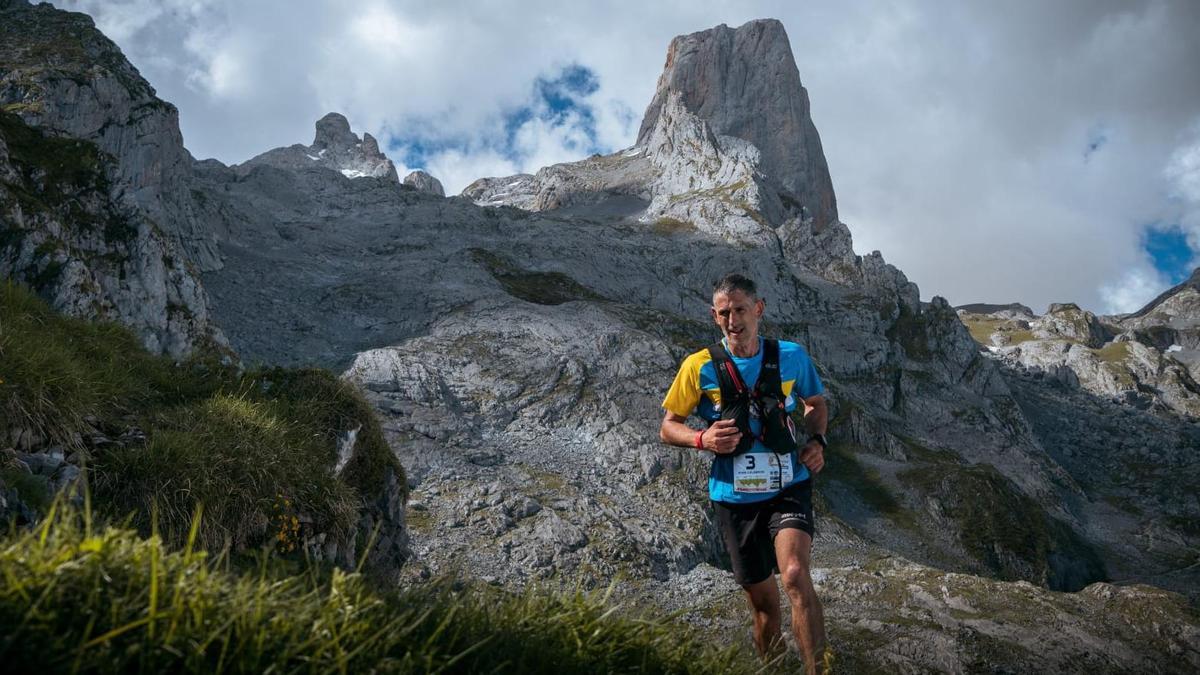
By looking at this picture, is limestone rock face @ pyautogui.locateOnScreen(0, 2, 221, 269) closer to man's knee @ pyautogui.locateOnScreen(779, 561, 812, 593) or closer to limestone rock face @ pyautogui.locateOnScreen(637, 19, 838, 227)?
man's knee @ pyautogui.locateOnScreen(779, 561, 812, 593)

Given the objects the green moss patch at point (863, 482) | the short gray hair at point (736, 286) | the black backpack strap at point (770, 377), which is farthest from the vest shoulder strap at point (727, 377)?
the green moss patch at point (863, 482)

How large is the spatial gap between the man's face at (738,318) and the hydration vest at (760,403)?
0.21 m

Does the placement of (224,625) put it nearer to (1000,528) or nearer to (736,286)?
(736,286)

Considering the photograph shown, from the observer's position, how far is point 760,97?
190m

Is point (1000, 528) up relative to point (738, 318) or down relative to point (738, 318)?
down

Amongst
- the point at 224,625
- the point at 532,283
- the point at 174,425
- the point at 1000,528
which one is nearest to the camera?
the point at 224,625

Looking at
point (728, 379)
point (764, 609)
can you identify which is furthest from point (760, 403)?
point (764, 609)

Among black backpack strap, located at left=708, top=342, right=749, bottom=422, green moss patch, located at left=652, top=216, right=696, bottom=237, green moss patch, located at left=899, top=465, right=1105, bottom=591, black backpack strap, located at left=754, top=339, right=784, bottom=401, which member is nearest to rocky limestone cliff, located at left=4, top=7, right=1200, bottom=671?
green moss patch, located at left=899, top=465, right=1105, bottom=591

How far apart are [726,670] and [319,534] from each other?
6.03m

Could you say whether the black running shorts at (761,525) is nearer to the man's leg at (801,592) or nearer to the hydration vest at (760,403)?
the man's leg at (801,592)

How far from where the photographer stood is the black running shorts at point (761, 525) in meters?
6.93

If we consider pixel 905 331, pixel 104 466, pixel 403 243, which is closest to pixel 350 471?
pixel 104 466

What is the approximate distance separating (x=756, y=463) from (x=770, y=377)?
897 millimetres

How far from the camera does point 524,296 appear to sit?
80375 millimetres
